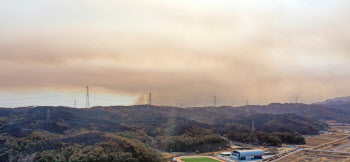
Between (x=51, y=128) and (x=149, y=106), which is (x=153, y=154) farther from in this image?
(x=149, y=106)

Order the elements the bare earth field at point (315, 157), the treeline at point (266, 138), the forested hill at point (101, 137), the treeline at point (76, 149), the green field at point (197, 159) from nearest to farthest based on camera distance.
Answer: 1. the bare earth field at point (315, 157)
2. the treeline at point (76, 149)
3. the forested hill at point (101, 137)
4. the green field at point (197, 159)
5. the treeline at point (266, 138)

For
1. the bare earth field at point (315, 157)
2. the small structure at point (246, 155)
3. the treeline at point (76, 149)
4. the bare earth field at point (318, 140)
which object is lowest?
the bare earth field at point (318, 140)

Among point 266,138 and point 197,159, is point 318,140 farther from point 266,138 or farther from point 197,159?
point 197,159

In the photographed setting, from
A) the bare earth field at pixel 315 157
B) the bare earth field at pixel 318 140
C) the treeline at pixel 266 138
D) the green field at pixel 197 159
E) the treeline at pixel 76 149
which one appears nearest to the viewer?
the bare earth field at pixel 315 157

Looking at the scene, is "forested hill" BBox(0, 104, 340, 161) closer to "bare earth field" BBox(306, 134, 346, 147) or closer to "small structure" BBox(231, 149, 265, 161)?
"bare earth field" BBox(306, 134, 346, 147)

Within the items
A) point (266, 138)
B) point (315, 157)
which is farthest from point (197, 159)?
point (266, 138)

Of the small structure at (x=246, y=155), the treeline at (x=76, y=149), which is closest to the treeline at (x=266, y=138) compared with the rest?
the small structure at (x=246, y=155)

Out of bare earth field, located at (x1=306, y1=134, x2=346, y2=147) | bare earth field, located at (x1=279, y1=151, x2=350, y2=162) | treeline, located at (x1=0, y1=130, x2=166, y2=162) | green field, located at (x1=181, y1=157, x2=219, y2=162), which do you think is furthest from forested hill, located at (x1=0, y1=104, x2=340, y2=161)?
bare earth field, located at (x1=279, y1=151, x2=350, y2=162)

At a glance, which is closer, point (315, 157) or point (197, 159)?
point (315, 157)

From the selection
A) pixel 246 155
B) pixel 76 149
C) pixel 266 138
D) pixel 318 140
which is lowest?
pixel 318 140

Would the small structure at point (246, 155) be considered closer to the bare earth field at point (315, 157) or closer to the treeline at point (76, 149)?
the bare earth field at point (315, 157)

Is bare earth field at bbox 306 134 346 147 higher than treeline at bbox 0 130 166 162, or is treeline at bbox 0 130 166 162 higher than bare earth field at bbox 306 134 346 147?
treeline at bbox 0 130 166 162
